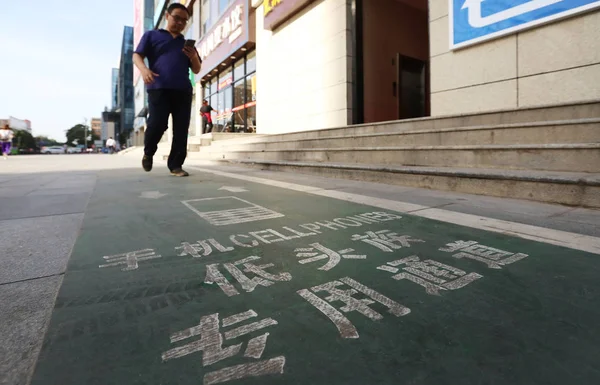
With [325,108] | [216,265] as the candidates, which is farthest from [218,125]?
[216,265]

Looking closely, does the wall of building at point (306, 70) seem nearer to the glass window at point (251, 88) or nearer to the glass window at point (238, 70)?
the glass window at point (251, 88)

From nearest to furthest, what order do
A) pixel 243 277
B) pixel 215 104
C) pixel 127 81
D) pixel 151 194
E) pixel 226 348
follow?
1. pixel 226 348
2. pixel 243 277
3. pixel 151 194
4. pixel 215 104
5. pixel 127 81

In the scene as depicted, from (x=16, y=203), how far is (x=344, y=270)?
123 inches

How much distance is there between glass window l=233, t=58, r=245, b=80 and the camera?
14.9 metres

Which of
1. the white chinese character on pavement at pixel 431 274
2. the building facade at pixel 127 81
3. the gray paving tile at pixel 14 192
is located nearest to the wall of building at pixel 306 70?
the gray paving tile at pixel 14 192

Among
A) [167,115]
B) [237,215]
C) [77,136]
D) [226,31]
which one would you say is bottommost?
[237,215]

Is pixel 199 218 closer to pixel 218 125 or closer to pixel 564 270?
pixel 564 270

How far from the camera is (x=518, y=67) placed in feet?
16.3

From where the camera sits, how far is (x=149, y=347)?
2.72 feet

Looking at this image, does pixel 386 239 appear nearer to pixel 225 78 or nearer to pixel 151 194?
pixel 151 194

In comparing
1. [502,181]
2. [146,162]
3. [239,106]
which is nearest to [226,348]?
[502,181]

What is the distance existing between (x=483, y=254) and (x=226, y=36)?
51.6 ft

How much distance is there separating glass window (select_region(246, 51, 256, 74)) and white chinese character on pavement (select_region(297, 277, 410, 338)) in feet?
45.5

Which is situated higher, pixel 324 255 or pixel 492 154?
pixel 492 154
